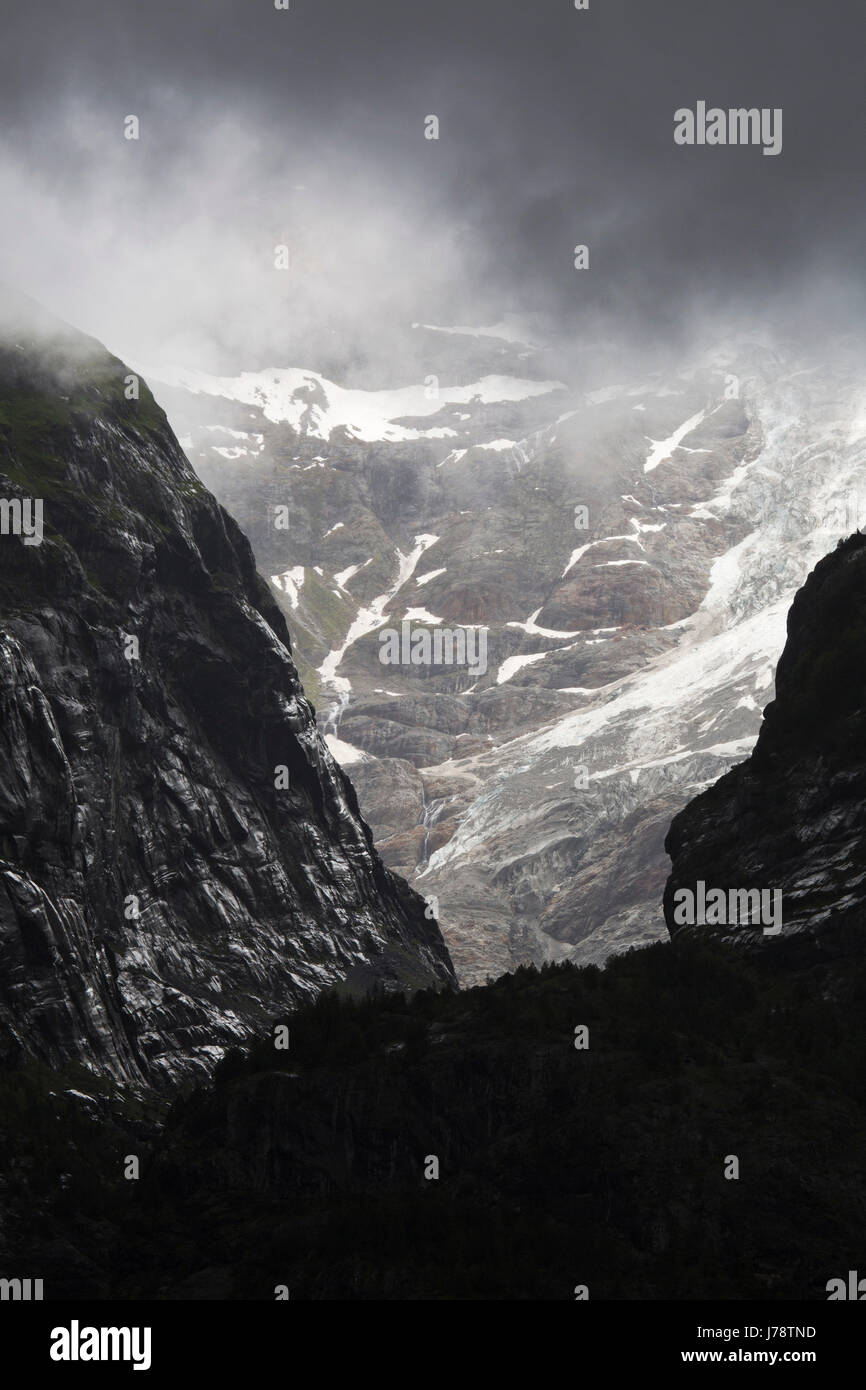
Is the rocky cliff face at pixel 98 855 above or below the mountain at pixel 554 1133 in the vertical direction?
above

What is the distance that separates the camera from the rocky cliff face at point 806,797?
123812 millimetres

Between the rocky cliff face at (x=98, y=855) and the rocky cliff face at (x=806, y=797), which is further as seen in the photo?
the rocky cliff face at (x=98, y=855)

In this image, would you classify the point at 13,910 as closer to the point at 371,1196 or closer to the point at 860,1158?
the point at 371,1196

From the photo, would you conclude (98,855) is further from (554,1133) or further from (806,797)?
(806,797)

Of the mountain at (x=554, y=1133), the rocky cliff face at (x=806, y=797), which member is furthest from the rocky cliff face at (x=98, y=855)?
the rocky cliff face at (x=806, y=797)

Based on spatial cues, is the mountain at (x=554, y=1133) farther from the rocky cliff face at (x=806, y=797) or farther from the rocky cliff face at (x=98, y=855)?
the rocky cliff face at (x=98, y=855)

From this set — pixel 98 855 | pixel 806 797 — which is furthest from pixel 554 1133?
pixel 98 855

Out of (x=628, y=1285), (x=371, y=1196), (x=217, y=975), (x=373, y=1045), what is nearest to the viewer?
(x=628, y=1285)

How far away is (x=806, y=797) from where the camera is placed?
130125mm

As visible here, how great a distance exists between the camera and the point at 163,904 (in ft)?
604

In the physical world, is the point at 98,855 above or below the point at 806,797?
below

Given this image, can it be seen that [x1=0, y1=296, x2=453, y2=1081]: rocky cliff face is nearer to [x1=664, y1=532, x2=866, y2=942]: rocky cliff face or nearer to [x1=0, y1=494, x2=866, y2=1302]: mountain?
[x1=0, y1=494, x2=866, y2=1302]: mountain

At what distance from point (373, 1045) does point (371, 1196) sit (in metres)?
15.7
